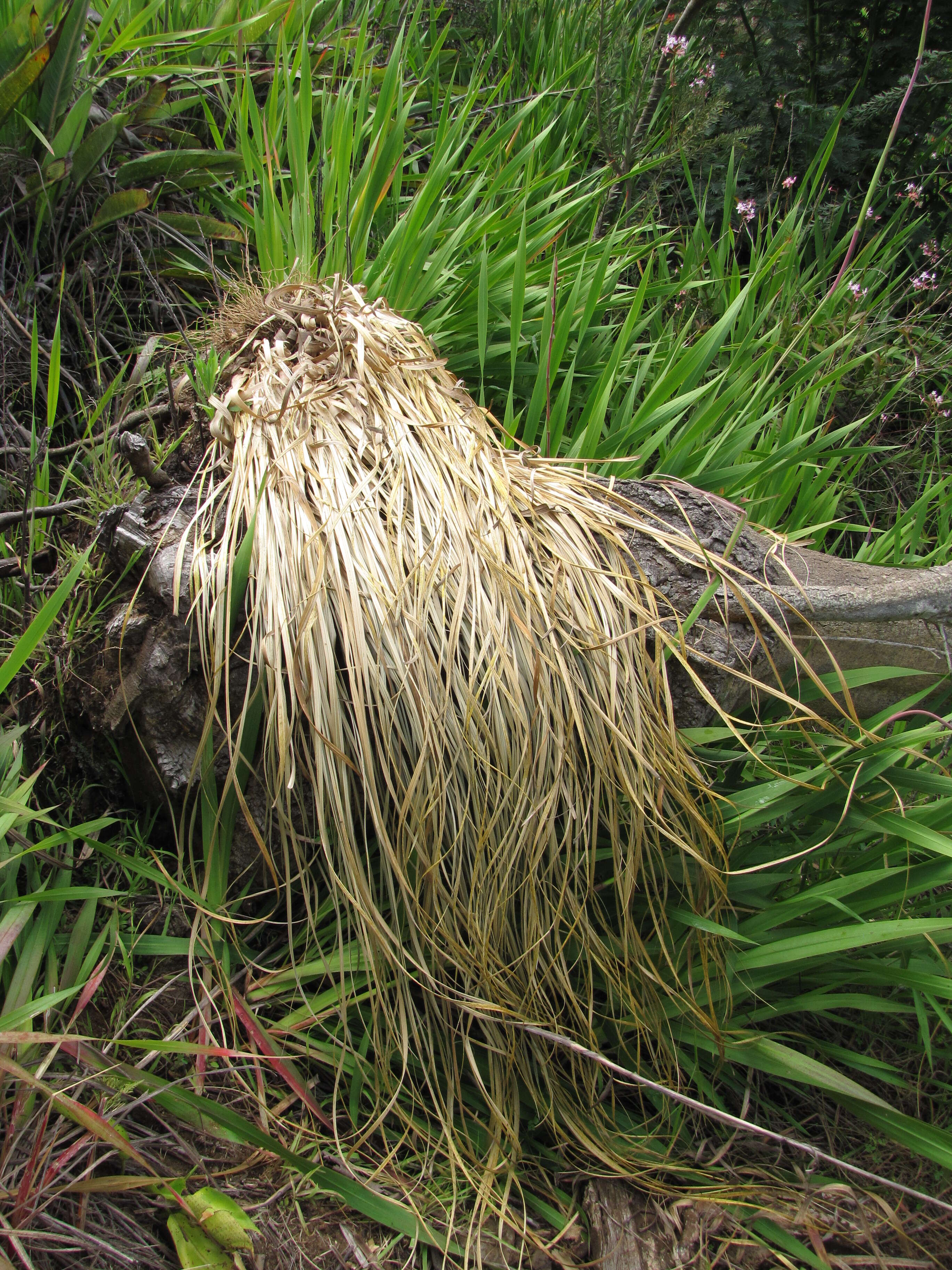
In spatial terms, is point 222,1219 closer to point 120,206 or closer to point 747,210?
point 120,206

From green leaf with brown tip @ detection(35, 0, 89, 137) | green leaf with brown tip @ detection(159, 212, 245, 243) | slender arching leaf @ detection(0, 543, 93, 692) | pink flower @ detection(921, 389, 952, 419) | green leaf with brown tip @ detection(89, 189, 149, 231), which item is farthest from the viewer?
pink flower @ detection(921, 389, 952, 419)

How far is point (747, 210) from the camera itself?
241 centimetres

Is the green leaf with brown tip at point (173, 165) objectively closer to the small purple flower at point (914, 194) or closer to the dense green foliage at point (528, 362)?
the dense green foliage at point (528, 362)

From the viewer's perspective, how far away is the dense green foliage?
104 centimetres

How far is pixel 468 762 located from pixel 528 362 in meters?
1.02

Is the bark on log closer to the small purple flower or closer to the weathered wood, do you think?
the weathered wood

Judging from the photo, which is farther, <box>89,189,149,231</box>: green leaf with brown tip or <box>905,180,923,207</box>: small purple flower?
<box>905,180,923,207</box>: small purple flower

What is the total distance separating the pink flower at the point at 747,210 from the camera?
7.76 feet

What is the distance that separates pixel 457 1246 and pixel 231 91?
253 cm

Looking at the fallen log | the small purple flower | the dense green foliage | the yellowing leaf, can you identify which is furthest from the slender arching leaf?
the small purple flower

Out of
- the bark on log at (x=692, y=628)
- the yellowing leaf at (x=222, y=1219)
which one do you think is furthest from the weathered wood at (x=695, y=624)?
the yellowing leaf at (x=222, y=1219)

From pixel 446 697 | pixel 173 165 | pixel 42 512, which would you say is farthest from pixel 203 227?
pixel 446 697

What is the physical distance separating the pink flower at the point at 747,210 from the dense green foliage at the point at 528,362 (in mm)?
108

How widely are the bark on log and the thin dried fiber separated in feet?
0.27
